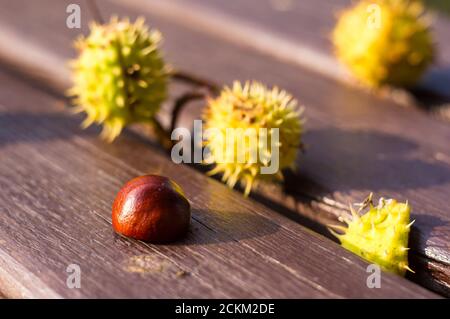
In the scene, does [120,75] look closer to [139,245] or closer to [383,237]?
[139,245]

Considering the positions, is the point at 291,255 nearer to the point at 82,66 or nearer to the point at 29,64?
the point at 82,66

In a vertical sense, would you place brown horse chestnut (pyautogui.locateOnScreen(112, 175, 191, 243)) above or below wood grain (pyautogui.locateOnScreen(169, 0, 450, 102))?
below

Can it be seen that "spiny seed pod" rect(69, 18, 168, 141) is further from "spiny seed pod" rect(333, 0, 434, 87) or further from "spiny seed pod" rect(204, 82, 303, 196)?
"spiny seed pod" rect(333, 0, 434, 87)

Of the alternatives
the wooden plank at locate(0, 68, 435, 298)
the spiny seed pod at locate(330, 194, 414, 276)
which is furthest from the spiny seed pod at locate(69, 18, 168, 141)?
the spiny seed pod at locate(330, 194, 414, 276)

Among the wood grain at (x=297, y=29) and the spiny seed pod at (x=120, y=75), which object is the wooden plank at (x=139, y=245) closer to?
the spiny seed pod at (x=120, y=75)

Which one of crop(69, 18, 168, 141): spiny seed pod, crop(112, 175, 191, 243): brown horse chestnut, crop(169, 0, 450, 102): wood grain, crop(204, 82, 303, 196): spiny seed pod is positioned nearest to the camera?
crop(112, 175, 191, 243): brown horse chestnut

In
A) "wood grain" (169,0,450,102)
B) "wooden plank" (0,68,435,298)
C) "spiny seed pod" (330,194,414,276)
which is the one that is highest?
"wood grain" (169,0,450,102)
